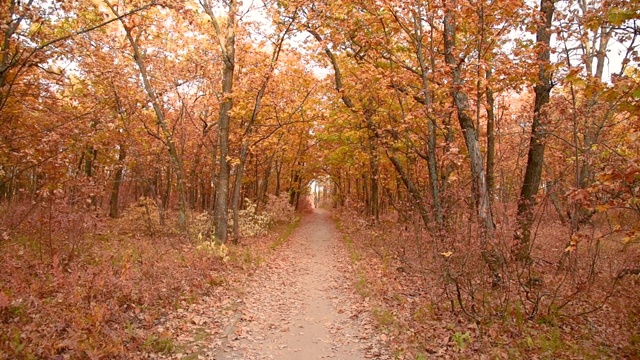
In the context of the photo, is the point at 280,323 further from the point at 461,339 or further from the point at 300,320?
the point at 461,339

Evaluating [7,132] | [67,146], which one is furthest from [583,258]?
[7,132]

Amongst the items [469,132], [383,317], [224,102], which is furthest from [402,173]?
[224,102]

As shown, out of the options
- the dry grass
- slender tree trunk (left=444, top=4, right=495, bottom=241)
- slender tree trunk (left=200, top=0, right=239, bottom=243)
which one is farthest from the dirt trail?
slender tree trunk (left=444, top=4, right=495, bottom=241)

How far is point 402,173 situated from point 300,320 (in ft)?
22.0

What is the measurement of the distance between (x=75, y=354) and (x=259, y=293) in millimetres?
4805

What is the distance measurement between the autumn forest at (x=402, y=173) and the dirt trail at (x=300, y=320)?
1.51 feet

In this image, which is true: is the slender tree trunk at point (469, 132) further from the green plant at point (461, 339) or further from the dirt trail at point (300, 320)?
the dirt trail at point (300, 320)

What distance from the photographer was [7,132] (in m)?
9.66

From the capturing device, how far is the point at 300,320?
25.2 ft

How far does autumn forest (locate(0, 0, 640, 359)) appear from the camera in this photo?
582 cm

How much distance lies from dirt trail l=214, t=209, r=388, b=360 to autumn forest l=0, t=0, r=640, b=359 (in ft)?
1.51

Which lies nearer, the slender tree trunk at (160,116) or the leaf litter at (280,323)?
the leaf litter at (280,323)

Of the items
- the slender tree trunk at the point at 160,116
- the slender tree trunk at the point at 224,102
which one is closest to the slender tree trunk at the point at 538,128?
the slender tree trunk at the point at 224,102

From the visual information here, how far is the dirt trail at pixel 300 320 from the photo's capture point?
245 inches
